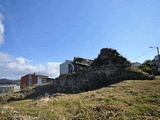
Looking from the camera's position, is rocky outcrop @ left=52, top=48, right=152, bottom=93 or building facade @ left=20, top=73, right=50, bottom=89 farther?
building facade @ left=20, top=73, right=50, bottom=89

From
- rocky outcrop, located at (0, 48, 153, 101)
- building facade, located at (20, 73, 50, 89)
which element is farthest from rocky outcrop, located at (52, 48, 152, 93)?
building facade, located at (20, 73, 50, 89)

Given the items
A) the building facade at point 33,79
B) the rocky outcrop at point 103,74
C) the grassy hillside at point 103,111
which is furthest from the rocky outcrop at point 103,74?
the building facade at point 33,79

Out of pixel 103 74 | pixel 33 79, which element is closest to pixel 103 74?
pixel 103 74

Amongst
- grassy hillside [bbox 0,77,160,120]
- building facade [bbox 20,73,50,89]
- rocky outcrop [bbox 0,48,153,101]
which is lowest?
grassy hillside [bbox 0,77,160,120]

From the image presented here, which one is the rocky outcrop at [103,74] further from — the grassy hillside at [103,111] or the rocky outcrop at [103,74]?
the grassy hillside at [103,111]

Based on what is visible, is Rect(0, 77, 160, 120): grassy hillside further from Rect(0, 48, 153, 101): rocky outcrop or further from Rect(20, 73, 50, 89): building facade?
Rect(20, 73, 50, 89): building facade

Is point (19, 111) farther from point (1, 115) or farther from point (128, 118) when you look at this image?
point (128, 118)

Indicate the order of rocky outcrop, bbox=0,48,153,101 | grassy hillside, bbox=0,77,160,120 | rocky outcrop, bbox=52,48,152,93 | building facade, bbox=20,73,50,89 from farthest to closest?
building facade, bbox=20,73,50,89 → rocky outcrop, bbox=52,48,152,93 → rocky outcrop, bbox=0,48,153,101 → grassy hillside, bbox=0,77,160,120

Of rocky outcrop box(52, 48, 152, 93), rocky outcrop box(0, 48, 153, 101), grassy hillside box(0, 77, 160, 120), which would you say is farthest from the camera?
rocky outcrop box(52, 48, 152, 93)

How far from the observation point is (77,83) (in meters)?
16.9

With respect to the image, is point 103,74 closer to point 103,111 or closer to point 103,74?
point 103,74

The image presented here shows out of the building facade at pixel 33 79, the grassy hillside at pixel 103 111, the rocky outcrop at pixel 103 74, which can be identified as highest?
the building facade at pixel 33 79

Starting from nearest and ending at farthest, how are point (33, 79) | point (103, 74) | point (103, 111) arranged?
point (103, 111) < point (103, 74) < point (33, 79)

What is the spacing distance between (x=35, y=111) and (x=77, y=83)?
9.70 metres
